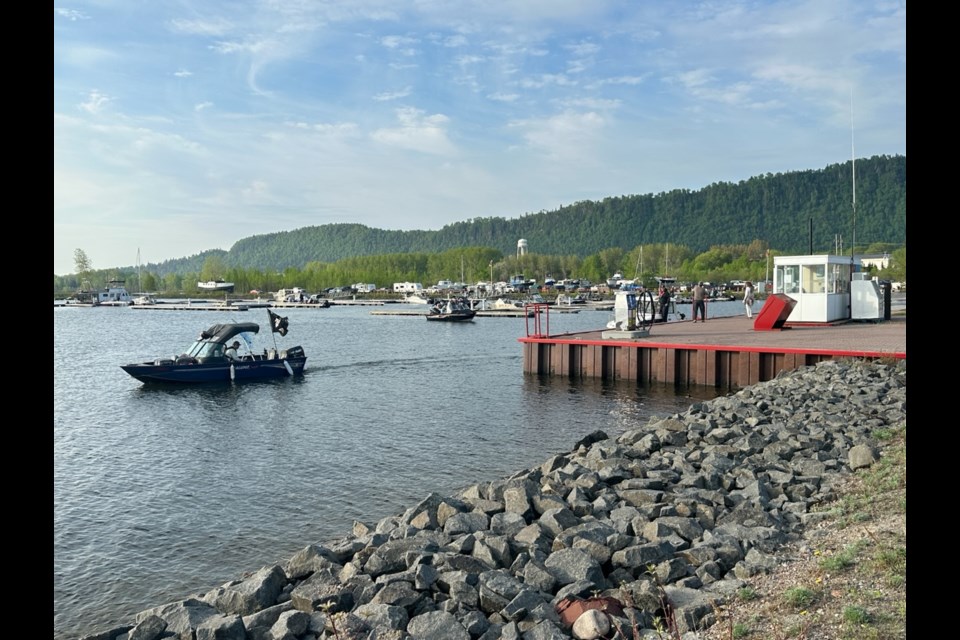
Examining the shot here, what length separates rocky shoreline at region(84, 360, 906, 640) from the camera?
20.3ft

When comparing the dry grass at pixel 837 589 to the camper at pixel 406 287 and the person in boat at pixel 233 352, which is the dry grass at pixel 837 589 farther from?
the camper at pixel 406 287

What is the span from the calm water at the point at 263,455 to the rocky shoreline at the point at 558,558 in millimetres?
2230

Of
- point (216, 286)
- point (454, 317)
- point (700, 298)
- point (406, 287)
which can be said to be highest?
point (216, 286)

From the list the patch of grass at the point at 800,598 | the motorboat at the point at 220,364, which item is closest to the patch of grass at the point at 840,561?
the patch of grass at the point at 800,598

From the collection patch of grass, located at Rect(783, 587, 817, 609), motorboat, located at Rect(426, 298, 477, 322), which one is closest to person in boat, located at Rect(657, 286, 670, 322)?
patch of grass, located at Rect(783, 587, 817, 609)

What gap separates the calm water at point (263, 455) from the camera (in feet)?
35.2

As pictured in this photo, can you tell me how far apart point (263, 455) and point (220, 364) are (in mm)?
13328

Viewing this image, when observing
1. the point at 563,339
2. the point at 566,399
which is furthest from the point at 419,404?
the point at 563,339

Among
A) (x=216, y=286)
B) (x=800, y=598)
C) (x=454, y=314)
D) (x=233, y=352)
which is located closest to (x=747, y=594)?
(x=800, y=598)

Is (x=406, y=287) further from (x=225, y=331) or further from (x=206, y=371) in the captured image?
(x=206, y=371)

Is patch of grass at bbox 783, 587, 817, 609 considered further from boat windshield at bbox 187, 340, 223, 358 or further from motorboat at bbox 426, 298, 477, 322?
motorboat at bbox 426, 298, 477, 322

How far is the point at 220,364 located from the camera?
30.0 metres

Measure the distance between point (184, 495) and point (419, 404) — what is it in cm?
1066

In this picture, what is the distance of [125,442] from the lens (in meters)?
20.2
